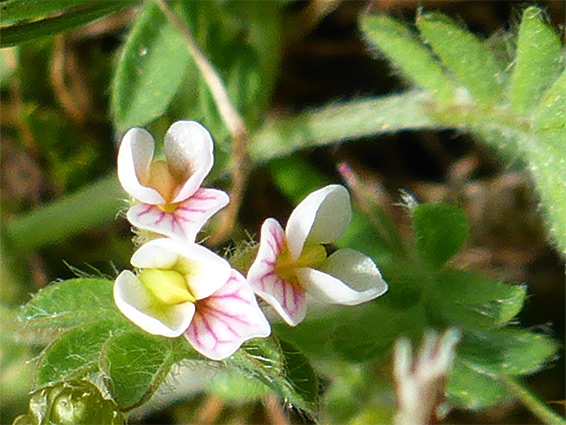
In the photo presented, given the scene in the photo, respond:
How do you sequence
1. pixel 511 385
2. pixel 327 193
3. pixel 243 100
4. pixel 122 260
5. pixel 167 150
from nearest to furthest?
pixel 327 193 < pixel 167 150 < pixel 511 385 < pixel 243 100 < pixel 122 260

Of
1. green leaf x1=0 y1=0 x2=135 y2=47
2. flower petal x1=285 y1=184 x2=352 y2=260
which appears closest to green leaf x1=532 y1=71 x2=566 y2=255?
flower petal x1=285 y1=184 x2=352 y2=260

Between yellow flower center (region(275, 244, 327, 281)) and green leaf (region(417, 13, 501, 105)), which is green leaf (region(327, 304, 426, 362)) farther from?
green leaf (region(417, 13, 501, 105))

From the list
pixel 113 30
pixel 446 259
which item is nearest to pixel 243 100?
pixel 113 30

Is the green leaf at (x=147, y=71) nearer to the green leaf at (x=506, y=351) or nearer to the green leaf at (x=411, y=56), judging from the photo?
the green leaf at (x=411, y=56)

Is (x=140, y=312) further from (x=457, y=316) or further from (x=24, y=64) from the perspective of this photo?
(x=24, y=64)

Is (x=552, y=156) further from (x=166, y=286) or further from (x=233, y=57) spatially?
(x=233, y=57)

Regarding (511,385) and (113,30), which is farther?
(113,30)
